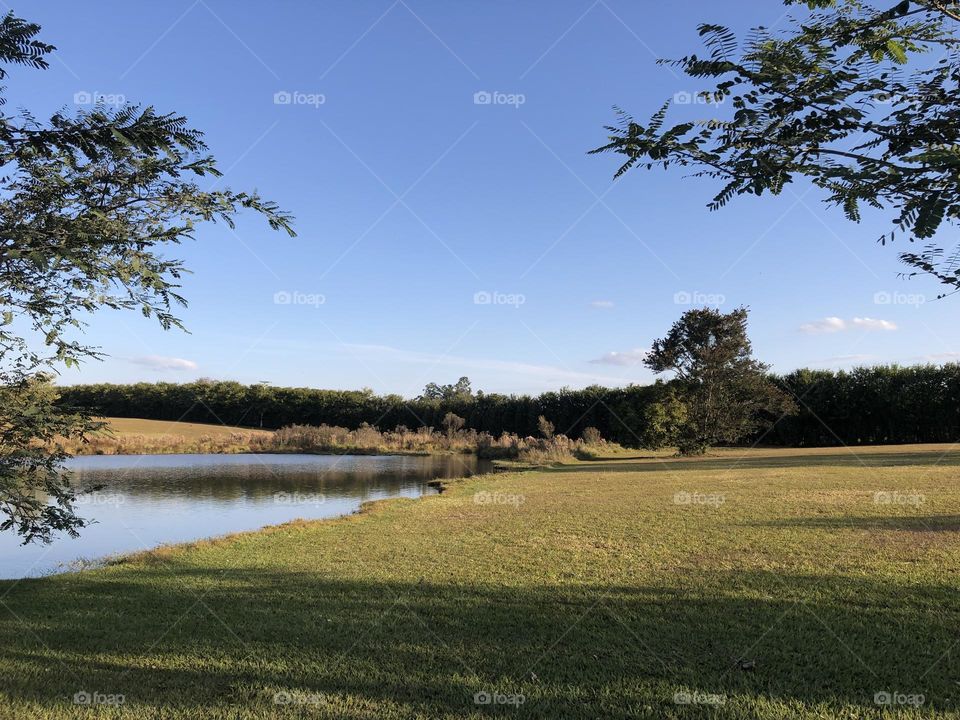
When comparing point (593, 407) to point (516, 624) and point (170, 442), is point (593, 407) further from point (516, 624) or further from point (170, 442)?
point (516, 624)

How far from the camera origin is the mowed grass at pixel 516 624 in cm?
431

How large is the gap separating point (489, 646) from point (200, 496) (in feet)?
60.9

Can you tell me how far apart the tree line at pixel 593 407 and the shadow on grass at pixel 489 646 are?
24974 mm

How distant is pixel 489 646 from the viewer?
17.4ft

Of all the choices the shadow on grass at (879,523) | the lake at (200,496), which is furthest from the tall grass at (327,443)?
the shadow on grass at (879,523)

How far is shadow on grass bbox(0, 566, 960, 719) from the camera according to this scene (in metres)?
4.34

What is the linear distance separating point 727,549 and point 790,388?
4364 cm

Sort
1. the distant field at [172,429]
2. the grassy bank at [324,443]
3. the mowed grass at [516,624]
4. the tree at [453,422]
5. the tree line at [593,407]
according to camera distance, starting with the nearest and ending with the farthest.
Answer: the mowed grass at [516,624]
the tree line at [593,407]
the grassy bank at [324,443]
the tree at [453,422]
the distant field at [172,429]

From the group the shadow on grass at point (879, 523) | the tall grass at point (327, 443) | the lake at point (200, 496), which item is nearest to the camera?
the shadow on grass at point (879, 523)

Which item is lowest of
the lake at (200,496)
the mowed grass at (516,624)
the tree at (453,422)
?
the lake at (200,496)

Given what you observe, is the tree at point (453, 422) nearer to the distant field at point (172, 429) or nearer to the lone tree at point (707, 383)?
the distant field at point (172, 429)

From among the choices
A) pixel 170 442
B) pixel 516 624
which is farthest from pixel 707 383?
pixel 170 442

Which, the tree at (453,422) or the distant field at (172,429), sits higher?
the tree at (453,422)

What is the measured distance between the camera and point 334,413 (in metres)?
67.2
